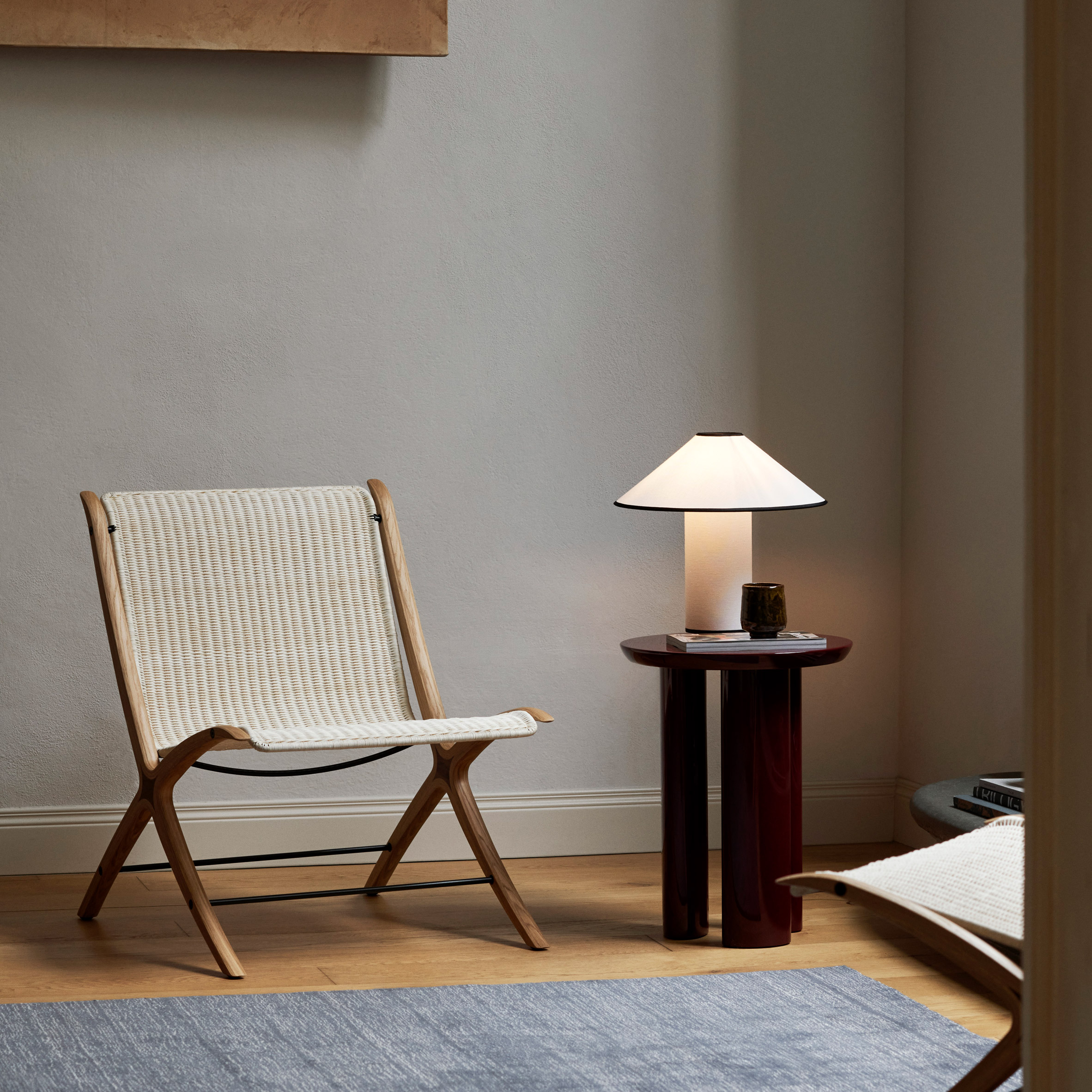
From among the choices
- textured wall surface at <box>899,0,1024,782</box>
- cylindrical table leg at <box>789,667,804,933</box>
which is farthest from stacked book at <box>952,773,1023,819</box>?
textured wall surface at <box>899,0,1024,782</box>

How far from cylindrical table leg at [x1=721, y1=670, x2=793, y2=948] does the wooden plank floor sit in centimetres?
6

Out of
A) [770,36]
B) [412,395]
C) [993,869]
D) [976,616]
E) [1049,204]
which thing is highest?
[770,36]

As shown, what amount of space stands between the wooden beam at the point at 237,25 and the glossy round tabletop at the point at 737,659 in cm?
143

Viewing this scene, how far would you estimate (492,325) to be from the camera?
3.07 meters

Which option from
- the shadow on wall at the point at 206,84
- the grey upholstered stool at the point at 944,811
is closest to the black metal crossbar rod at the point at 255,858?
the grey upholstered stool at the point at 944,811

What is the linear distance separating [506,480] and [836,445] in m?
0.79

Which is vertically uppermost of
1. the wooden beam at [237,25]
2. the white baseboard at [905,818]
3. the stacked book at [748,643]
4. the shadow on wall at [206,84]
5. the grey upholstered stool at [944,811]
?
the wooden beam at [237,25]

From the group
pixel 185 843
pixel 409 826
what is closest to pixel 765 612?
pixel 409 826

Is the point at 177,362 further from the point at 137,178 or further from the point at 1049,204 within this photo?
the point at 1049,204

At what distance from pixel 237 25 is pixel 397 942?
1.89m

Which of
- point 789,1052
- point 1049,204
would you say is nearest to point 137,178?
point 789,1052

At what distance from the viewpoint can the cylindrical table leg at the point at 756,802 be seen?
7.86 feet

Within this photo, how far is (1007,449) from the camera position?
9.26ft

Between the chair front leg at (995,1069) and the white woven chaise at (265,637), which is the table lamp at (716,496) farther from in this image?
the chair front leg at (995,1069)
